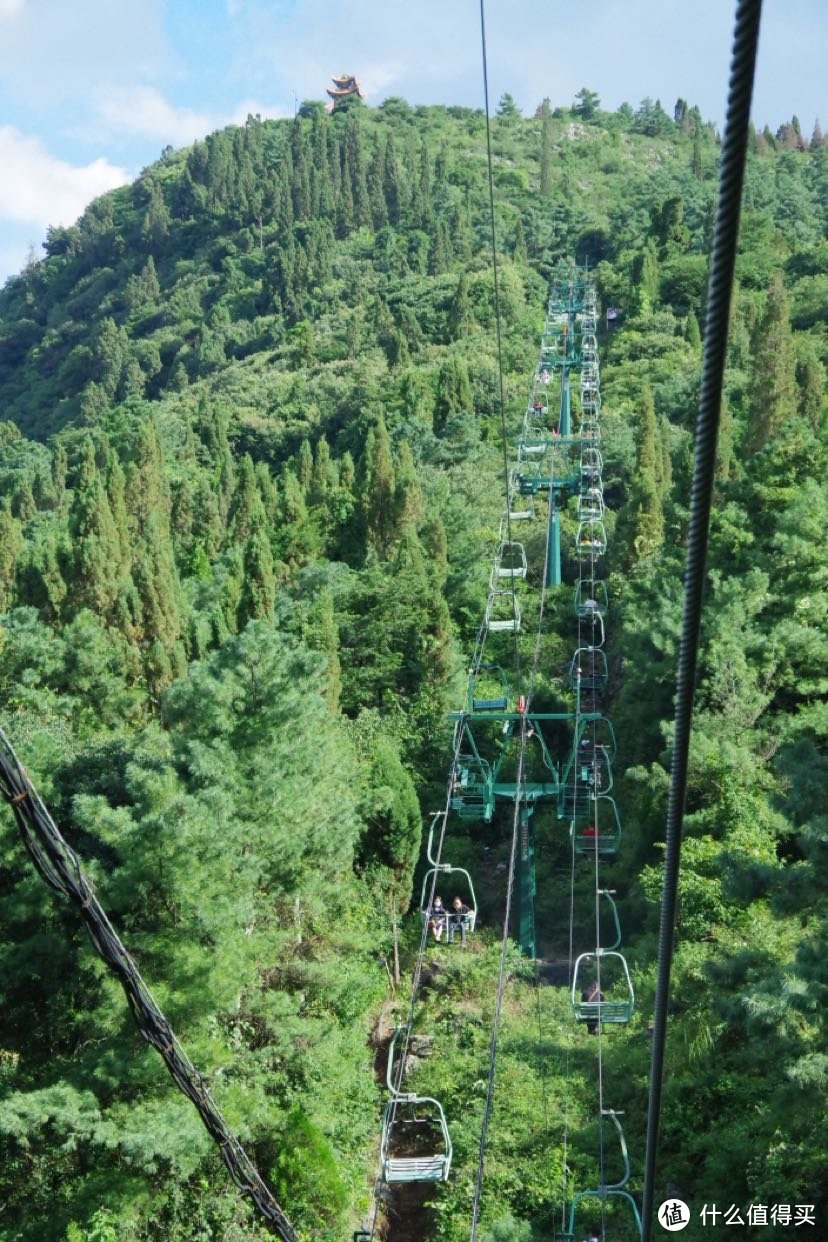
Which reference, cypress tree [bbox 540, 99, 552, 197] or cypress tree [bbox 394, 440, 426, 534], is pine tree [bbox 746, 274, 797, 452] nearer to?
cypress tree [bbox 394, 440, 426, 534]

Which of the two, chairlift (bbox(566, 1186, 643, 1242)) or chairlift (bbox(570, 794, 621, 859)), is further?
chairlift (bbox(570, 794, 621, 859))

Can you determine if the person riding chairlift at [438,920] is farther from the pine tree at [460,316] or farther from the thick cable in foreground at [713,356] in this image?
the pine tree at [460,316]

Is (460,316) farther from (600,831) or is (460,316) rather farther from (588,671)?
Answer: (600,831)

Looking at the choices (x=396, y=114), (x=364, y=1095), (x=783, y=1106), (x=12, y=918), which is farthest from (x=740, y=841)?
(x=396, y=114)

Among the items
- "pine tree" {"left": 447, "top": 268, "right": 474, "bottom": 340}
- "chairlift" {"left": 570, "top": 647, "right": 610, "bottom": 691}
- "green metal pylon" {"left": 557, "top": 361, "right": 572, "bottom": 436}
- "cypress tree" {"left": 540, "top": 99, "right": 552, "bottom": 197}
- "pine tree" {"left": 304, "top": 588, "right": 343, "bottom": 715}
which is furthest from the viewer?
"cypress tree" {"left": 540, "top": 99, "right": 552, "bottom": 197}

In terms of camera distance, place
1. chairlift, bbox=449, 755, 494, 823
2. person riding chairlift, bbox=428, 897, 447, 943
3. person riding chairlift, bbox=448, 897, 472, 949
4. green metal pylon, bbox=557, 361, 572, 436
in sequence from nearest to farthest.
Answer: person riding chairlift, bbox=448, 897, 472, 949 → person riding chairlift, bbox=428, 897, 447, 943 → chairlift, bbox=449, 755, 494, 823 → green metal pylon, bbox=557, 361, 572, 436

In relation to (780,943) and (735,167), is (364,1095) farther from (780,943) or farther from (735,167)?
(735,167)

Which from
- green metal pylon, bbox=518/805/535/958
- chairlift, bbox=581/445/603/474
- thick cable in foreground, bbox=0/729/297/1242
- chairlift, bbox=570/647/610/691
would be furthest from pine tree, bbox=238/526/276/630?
thick cable in foreground, bbox=0/729/297/1242
